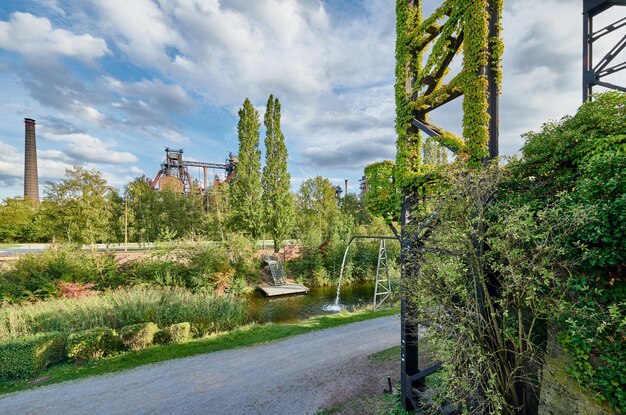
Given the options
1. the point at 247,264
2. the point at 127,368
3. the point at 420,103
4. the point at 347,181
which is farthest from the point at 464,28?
the point at 347,181

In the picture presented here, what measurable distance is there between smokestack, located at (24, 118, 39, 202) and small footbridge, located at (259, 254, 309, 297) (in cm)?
3105

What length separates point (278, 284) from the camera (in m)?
18.1

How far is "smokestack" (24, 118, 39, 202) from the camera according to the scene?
30328mm

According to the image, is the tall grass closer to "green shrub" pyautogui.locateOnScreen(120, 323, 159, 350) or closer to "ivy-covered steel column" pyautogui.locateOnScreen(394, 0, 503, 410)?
"green shrub" pyautogui.locateOnScreen(120, 323, 159, 350)

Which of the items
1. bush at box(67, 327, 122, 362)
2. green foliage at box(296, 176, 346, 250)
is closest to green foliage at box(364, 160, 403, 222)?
bush at box(67, 327, 122, 362)

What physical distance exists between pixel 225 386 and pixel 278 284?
494 inches

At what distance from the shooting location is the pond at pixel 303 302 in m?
12.9

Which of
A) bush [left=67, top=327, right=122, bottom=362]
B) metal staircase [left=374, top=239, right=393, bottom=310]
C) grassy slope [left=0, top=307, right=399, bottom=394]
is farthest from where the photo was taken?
metal staircase [left=374, top=239, right=393, bottom=310]

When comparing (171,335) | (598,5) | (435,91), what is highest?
(598,5)

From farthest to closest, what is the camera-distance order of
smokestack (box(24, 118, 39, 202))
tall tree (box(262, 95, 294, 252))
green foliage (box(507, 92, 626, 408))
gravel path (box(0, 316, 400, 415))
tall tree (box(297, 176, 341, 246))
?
smokestack (box(24, 118, 39, 202)) → tall tree (box(297, 176, 341, 246)) → tall tree (box(262, 95, 294, 252)) → gravel path (box(0, 316, 400, 415)) → green foliage (box(507, 92, 626, 408))

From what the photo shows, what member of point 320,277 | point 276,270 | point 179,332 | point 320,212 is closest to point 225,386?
point 179,332

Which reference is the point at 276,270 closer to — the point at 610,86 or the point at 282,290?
the point at 282,290

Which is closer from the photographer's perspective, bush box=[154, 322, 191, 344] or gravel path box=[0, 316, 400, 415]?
gravel path box=[0, 316, 400, 415]

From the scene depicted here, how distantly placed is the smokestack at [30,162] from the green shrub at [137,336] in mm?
34911
